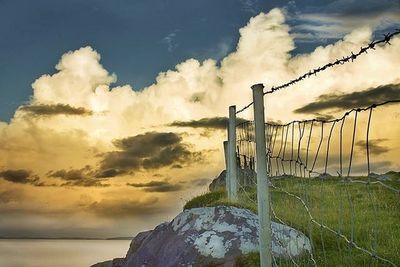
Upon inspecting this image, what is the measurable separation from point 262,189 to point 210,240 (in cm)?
279

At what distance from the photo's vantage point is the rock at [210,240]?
10.9 m

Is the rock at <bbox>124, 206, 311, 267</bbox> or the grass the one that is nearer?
the grass

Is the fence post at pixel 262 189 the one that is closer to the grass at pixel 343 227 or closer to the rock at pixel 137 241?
the grass at pixel 343 227

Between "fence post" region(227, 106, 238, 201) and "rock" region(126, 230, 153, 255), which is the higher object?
"fence post" region(227, 106, 238, 201)

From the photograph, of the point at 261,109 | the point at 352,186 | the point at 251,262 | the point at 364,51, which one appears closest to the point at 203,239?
the point at 251,262

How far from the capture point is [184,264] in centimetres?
1119

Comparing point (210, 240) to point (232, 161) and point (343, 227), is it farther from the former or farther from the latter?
point (232, 161)

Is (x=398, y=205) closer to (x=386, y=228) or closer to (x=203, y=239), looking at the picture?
(x=386, y=228)

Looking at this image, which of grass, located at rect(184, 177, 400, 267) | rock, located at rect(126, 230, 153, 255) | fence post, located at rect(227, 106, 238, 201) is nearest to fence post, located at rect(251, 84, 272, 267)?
grass, located at rect(184, 177, 400, 267)

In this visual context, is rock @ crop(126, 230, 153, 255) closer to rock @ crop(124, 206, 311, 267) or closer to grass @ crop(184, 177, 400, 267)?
grass @ crop(184, 177, 400, 267)

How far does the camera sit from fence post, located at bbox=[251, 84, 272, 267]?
8828mm

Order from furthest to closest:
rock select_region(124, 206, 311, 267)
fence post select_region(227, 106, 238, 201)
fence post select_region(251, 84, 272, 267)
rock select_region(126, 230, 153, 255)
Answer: fence post select_region(227, 106, 238, 201) < rock select_region(126, 230, 153, 255) < rock select_region(124, 206, 311, 267) < fence post select_region(251, 84, 272, 267)

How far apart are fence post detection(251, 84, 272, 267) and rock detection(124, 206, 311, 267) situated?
109cm

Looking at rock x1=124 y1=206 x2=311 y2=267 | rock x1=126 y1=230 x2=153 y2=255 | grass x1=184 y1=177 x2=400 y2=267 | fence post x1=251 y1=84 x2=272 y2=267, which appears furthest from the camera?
rock x1=126 y1=230 x2=153 y2=255
